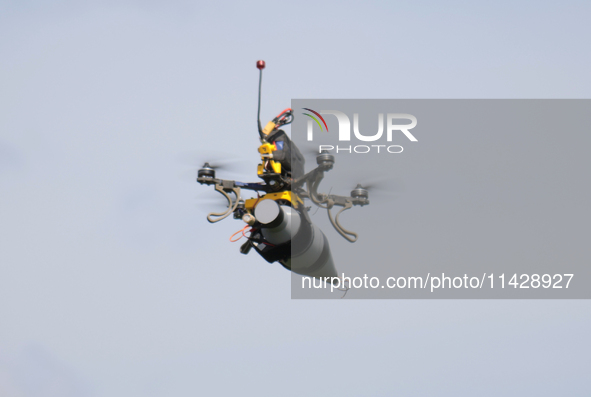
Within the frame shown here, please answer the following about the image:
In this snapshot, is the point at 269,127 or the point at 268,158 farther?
the point at 269,127

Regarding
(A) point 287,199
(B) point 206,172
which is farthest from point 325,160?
(B) point 206,172

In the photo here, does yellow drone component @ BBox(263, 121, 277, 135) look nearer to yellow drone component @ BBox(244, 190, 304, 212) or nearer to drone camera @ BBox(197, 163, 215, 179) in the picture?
yellow drone component @ BBox(244, 190, 304, 212)

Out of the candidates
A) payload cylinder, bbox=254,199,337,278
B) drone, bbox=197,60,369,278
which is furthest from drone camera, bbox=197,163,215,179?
payload cylinder, bbox=254,199,337,278

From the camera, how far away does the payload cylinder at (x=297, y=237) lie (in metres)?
22.9

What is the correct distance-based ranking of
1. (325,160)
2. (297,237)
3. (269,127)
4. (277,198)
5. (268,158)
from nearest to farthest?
(325,160) → (297,237) → (268,158) → (277,198) → (269,127)

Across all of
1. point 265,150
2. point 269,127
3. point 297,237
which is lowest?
point 297,237

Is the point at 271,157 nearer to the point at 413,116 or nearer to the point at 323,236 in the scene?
the point at 323,236

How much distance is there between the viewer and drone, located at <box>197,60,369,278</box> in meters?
23.9

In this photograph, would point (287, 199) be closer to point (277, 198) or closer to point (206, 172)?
point (277, 198)

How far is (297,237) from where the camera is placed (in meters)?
23.9

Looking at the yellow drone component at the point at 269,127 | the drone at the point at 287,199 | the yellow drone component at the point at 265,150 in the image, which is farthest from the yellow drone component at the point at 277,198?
the yellow drone component at the point at 269,127

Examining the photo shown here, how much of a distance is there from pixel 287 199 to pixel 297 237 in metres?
1.12

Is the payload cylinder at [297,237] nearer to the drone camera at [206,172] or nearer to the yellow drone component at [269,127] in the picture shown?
the yellow drone component at [269,127]

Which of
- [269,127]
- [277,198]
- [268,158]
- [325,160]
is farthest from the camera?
[269,127]
